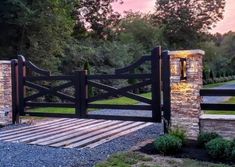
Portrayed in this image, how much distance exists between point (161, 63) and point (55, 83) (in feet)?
30.3

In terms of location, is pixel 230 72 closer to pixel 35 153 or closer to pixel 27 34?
pixel 27 34

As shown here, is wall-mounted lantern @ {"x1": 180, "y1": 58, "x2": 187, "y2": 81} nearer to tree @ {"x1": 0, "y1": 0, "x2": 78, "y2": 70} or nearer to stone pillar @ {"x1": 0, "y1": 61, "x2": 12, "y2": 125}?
stone pillar @ {"x1": 0, "y1": 61, "x2": 12, "y2": 125}

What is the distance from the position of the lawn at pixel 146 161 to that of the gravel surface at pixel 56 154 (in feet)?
0.85

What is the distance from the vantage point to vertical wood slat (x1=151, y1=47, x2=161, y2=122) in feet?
25.0

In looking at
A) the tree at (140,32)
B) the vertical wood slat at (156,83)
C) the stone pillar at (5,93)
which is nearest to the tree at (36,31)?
the stone pillar at (5,93)

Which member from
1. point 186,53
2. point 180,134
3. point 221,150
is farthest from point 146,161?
point 186,53

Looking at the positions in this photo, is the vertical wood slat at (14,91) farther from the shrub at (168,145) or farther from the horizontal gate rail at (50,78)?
the shrub at (168,145)

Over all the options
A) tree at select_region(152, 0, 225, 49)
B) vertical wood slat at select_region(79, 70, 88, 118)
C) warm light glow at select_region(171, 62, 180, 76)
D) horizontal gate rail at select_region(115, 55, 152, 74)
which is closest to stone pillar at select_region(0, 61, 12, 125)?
vertical wood slat at select_region(79, 70, 88, 118)

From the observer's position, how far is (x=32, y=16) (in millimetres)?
14391

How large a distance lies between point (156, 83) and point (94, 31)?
58.6 ft

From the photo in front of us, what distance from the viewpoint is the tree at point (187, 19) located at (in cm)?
3616

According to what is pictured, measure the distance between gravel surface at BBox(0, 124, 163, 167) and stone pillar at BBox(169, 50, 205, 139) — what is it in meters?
0.92

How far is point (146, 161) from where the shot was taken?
552 centimetres

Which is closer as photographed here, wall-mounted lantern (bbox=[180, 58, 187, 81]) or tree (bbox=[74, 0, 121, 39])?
wall-mounted lantern (bbox=[180, 58, 187, 81])
